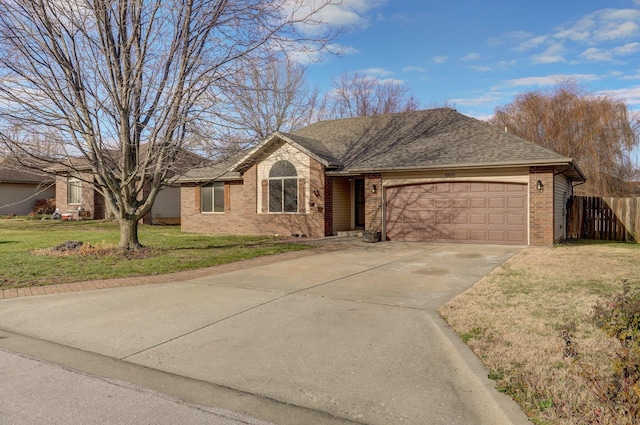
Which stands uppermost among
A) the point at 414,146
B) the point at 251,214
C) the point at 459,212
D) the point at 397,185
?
the point at 414,146

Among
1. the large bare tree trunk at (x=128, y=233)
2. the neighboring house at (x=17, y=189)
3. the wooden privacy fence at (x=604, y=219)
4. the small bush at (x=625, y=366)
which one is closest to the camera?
the small bush at (x=625, y=366)

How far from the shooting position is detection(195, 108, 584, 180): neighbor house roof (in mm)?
14180

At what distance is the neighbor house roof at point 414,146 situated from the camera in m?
14.2

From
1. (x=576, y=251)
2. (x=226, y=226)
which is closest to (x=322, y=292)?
(x=576, y=251)

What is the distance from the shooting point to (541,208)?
1364cm

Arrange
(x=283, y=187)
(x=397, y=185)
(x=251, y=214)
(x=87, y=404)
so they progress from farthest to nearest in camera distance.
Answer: (x=251, y=214)
(x=283, y=187)
(x=397, y=185)
(x=87, y=404)

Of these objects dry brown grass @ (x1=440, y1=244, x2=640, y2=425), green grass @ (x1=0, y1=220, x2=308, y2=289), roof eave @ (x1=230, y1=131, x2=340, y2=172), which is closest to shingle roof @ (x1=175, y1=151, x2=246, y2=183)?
roof eave @ (x1=230, y1=131, x2=340, y2=172)

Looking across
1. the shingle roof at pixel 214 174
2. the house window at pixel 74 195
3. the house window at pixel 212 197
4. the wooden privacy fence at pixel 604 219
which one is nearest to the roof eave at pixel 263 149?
the shingle roof at pixel 214 174

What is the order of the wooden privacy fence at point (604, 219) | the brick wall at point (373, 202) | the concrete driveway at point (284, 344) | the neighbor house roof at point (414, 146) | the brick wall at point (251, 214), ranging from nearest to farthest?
1. the concrete driveway at point (284, 344)
2. the neighbor house roof at point (414, 146)
3. the brick wall at point (373, 202)
4. the wooden privacy fence at point (604, 219)
5. the brick wall at point (251, 214)

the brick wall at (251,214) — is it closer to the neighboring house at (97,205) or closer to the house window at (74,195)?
the neighboring house at (97,205)

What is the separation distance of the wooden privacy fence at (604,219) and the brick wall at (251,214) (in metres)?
10.5

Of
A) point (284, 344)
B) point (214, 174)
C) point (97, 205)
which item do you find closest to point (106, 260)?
point (284, 344)

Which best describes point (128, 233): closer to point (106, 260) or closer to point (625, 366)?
point (106, 260)

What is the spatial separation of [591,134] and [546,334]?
2834 cm
